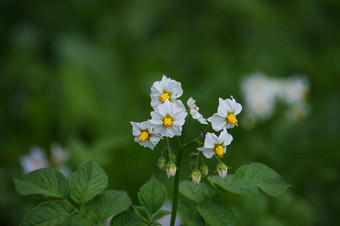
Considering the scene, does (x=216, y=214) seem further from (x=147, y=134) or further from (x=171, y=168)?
(x=147, y=134)

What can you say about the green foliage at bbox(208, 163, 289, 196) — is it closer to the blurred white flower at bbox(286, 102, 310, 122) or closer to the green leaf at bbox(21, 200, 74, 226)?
the green leaf at bbox(21, 200, 74, 226)

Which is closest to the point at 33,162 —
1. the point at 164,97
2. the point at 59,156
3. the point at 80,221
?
the point at 59,156

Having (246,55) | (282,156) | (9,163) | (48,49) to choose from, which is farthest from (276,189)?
(48,49)

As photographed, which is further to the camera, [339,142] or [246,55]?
[246,55]

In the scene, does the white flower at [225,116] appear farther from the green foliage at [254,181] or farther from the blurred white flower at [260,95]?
the blurred white flower at [260,95]

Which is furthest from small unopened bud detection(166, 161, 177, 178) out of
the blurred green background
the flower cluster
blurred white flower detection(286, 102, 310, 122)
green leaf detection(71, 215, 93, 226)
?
blurred white flower detection(286, 102, 310, 122)

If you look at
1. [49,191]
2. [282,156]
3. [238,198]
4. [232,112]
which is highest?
[232,112]

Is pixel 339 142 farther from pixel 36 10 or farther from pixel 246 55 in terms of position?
pixel 36 10
